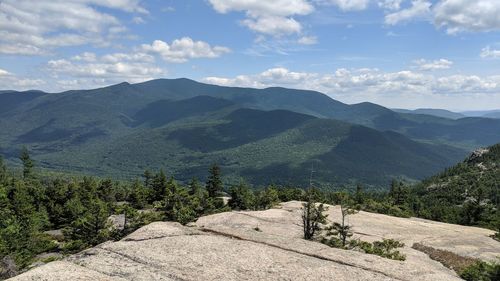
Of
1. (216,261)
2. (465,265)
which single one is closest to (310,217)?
(465,265)

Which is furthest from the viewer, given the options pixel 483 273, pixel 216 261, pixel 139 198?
pixel 139 198

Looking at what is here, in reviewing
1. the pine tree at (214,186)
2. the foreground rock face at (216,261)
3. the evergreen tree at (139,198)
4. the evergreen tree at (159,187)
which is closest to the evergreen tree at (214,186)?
the pine tree at (214,186)

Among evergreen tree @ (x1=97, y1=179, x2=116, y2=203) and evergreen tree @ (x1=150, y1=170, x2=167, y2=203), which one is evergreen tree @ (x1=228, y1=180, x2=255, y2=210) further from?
evergreen tree @ (x1=97, y1=179, x2=116, y2=203)

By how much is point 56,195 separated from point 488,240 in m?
104

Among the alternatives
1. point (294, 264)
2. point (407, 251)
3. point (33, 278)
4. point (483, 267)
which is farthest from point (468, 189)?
point (33, 278)

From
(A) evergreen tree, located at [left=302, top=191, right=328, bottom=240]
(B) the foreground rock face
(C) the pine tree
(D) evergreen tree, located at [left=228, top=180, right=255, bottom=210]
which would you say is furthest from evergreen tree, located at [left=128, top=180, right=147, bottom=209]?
(B) the foreground rock face

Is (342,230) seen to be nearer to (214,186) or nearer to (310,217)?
(310,217)

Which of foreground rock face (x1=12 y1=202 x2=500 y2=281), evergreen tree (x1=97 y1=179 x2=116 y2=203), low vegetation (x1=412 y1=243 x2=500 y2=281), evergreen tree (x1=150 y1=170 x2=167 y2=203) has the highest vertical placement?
foreground rock face (x1=12 y1=202 x2=500 y2=281)

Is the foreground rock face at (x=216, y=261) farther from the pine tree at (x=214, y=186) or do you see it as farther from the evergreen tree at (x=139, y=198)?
the evergreen tree at (x=139, y=198)

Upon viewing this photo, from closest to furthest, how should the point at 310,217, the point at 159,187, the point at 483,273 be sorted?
the point at 483,273, the point at 310,217, the point at 159,187

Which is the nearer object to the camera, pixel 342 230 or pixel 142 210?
pixel 342 230

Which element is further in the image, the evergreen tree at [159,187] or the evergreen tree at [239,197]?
the evergreen tree at [159,187]

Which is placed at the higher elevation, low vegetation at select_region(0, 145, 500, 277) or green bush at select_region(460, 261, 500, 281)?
green bush at select_region(460, 261, 500, 281)

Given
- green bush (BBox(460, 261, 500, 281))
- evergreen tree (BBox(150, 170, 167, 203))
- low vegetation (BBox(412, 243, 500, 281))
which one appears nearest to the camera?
green bush (BBox(460, 261, 500, 281))
